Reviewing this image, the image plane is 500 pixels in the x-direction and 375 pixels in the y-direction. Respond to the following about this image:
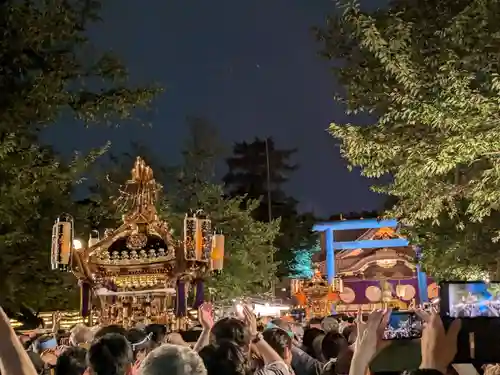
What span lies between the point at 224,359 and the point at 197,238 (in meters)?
14.7

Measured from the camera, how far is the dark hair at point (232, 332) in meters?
4.39

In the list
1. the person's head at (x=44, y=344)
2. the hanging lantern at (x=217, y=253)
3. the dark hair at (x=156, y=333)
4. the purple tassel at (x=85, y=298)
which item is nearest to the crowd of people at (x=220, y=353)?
the dark hair at (x=156, y=333)

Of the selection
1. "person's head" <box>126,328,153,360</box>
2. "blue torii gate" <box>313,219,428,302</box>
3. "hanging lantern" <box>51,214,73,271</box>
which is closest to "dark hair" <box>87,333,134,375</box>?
"person's head" <box>126,328,153,360</box>

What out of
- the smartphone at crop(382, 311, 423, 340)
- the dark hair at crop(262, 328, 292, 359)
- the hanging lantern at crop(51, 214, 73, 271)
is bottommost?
the dark hair at crop(262, 328, 292, 359)

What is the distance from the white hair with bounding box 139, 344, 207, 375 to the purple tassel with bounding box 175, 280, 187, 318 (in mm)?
15276

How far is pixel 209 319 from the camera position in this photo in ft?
18.9

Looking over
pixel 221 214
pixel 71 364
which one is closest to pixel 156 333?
pixel 71 364

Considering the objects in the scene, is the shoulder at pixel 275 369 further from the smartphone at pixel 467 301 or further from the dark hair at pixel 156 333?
the dark hair at pixel 156 333

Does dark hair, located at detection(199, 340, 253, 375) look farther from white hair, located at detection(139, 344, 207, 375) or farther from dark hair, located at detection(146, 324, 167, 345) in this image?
dark hair, located at detection(146, 324, 167, 345)

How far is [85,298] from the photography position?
62.2ft

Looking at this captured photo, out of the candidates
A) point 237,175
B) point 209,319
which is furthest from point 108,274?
point 237,175

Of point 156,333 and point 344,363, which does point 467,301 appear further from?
point 156,333

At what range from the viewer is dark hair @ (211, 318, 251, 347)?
439 cm

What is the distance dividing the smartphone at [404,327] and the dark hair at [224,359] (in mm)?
838
